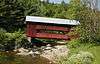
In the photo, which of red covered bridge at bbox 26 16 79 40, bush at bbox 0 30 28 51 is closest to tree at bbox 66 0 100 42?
red covered bridge at bbox 26 16 79 40

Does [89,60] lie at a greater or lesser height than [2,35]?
greater

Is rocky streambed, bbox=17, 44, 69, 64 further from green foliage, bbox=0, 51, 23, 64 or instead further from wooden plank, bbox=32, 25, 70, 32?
wooden plank, bbox=32, 25, 70, 32

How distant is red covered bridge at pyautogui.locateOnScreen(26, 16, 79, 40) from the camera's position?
27.2 meters

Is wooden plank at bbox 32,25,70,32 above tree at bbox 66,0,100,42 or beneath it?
beneath

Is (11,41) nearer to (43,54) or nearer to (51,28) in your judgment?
(43,54)

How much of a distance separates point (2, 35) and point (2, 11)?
753cm

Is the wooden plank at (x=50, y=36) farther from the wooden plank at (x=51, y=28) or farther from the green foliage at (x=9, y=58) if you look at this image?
the green foliage at (x=9, y=58)

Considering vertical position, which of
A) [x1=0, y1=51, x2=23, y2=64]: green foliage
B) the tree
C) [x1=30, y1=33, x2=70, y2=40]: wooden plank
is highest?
the tree

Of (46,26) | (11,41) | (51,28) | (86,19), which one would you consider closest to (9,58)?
(11,41)

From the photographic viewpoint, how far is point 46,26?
90.1 feet

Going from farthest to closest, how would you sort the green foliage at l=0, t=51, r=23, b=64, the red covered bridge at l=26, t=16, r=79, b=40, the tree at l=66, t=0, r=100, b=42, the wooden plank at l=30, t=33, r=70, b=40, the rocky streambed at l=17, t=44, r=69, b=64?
the wooden plank at l=30, t=33, r=70, b=40 < the red covered bridge at l=26, t=16, r=79, b=40 < the tree at l=66, t=0, r=100, b=42 < the rocky streambed at l=17, t=44, r=69, b=64 < the green foliage at l=0, t=51, r=23, b=64

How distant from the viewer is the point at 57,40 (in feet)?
95.8

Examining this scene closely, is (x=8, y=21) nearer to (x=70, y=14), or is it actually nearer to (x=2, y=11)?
(x=2, y=11)

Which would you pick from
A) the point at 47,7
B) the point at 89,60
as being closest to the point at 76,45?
the point at 89,60
